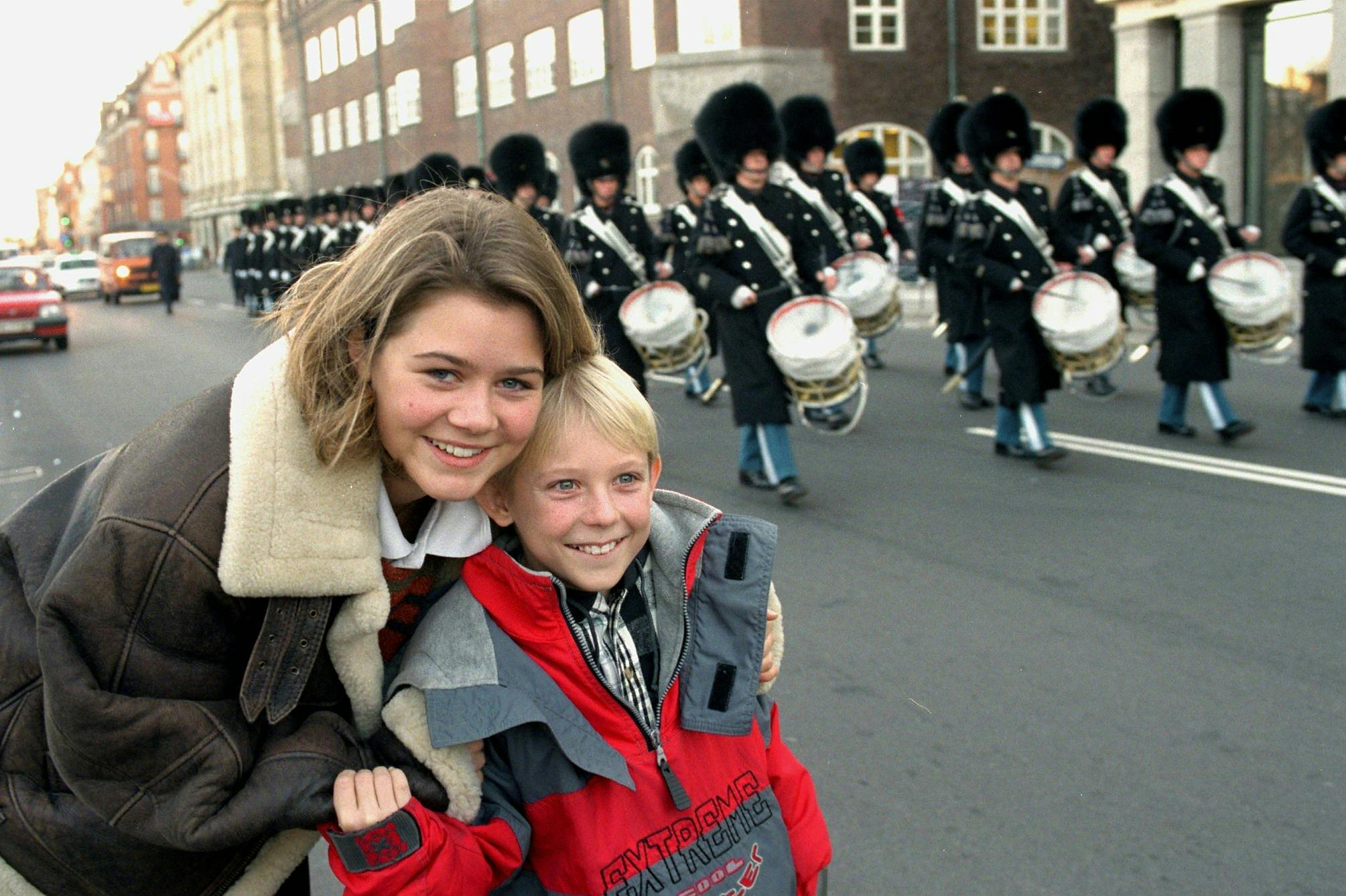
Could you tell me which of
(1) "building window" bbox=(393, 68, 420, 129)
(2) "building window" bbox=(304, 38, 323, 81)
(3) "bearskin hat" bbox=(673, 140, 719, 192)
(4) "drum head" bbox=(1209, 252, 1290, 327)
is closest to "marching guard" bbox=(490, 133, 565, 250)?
(2) "building window" bbox=(304, 38, 323, 81)

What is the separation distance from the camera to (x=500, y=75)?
11734 millimetres

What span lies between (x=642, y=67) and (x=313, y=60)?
550 inches

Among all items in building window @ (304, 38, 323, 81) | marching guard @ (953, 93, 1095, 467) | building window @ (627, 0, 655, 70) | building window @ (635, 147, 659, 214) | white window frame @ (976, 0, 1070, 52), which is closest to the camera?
marching guard @ (953, 93, 1095, 467)

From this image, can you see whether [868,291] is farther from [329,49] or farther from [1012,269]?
[329,49]

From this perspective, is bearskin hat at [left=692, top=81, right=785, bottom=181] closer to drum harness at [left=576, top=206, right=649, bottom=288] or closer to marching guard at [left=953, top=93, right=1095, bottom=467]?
marching guard at [left=953, top=93, right=1095, bottom=467]

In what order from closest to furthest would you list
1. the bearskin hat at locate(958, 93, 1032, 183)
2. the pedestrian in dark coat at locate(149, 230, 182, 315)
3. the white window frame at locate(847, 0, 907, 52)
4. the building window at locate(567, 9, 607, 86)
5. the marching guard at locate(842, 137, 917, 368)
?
the bearskin hat at locate(958, 93, 1032, 183), the building window at locate(567, 9, 607, 86), the marching guard at locate(842, 137, 917, 368), the white window frame at locate(847, 0, 907, 52), the pedestrian in dark coat at locate(149, 230, 182, 315)

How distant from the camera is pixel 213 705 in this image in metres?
1.85

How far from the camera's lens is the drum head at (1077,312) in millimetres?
8672

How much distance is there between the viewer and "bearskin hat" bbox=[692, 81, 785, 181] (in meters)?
8.48

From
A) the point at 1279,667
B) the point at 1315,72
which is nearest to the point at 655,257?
the point at 1279,667

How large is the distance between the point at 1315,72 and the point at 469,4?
→ 17705 millimetres

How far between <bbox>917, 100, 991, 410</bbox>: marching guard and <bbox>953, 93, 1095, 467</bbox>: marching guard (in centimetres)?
121

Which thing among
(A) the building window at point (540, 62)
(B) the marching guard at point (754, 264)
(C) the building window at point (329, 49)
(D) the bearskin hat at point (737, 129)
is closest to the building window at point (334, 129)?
(C) the building window at point (329, 49)

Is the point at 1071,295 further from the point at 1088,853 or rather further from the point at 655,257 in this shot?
the point at 1088,853
